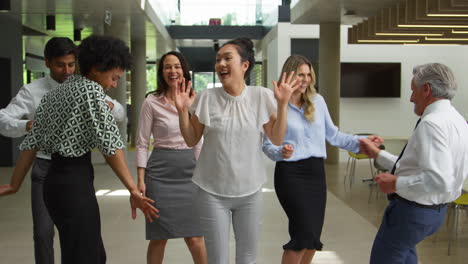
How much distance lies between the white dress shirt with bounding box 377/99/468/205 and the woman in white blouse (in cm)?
75

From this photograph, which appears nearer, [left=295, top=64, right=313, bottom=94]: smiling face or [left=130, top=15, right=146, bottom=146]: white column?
[left=295, top=64, right=313, bottom=94]: smiling face

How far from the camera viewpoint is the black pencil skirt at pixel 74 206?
2.90m

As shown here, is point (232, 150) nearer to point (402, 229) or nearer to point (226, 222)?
point (226, 222)

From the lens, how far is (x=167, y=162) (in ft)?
14.2

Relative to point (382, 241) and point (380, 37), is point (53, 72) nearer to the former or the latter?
point (382, 241)

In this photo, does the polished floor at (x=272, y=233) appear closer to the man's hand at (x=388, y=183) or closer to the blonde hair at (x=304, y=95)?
the blonde hair at (x=304, y=95)

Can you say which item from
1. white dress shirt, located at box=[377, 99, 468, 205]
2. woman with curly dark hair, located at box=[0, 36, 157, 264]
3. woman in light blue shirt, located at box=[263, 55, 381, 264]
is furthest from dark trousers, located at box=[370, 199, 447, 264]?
woman with curly dark hair, located at box=[0, 36, 157, 264]

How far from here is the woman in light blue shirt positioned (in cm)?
404

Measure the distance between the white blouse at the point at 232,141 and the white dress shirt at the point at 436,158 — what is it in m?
0.83

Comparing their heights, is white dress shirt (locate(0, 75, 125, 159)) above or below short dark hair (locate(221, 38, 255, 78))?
below

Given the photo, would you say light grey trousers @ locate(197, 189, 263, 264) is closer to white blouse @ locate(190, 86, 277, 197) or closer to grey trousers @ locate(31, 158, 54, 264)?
white blouse @ locate(190, 86, 277, 197)

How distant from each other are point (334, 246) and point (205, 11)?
641 inches

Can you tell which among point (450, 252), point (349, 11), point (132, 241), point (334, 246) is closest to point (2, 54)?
point (349, 11)

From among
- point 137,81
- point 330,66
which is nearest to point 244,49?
point 330,66
